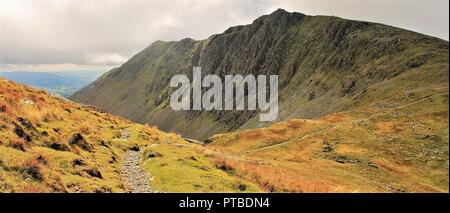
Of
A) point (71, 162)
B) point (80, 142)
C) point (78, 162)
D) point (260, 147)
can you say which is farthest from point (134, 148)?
point (260, 147)

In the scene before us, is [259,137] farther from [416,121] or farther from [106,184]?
[106,184]

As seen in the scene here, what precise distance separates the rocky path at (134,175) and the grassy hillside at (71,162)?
→ 423 mm

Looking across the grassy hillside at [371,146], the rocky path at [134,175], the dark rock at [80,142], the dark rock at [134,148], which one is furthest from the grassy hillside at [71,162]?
the grassy hillside at [371,146]

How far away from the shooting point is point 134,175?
29.2m

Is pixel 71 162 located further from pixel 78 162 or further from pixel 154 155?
pixel 154 155

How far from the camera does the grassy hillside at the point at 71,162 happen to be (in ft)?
65.2

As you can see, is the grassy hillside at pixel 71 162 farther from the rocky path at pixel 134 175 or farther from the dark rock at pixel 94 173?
the rocky path at pixel 134 175

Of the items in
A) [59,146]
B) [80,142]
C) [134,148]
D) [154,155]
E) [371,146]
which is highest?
[59,146]

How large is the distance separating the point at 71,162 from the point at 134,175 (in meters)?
5.26

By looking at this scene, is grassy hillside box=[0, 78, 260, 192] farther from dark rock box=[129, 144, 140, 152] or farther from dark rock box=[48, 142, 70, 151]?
dark rock box=[129, 144, 140, 152]

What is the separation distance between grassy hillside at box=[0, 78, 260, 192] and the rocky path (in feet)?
1.39

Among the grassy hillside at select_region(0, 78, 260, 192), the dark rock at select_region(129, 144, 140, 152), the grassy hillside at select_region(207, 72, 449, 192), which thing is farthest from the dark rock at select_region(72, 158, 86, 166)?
the grassy hillside at select_region(207, 72, 449, 192)

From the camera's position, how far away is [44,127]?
3080 centimetres
